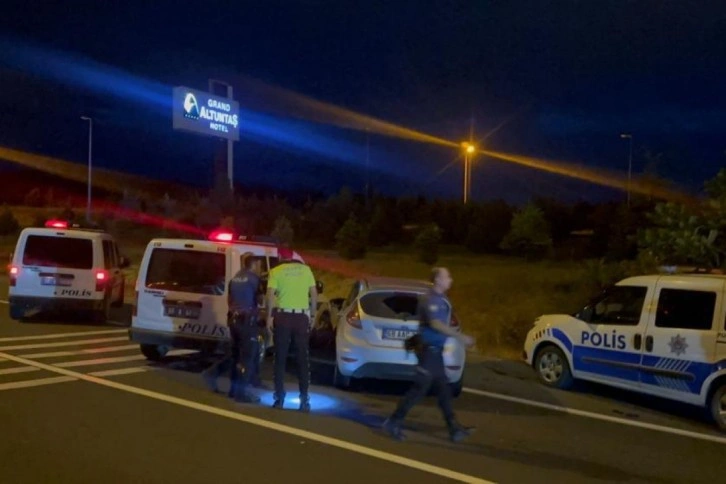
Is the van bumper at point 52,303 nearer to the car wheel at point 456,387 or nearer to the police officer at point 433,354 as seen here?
the car wheel at point 456,387

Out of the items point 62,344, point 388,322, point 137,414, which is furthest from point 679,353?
point 62,344

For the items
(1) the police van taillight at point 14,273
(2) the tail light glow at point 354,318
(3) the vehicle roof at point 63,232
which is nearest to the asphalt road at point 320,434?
(2) the tail light glow at point 354,318

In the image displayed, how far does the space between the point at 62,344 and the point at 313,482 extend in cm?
824

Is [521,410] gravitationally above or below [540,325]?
below

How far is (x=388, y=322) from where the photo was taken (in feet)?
Answer: 30.7

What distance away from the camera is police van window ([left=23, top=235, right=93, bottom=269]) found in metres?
15.2

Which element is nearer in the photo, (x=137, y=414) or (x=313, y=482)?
(x=313, y=482)

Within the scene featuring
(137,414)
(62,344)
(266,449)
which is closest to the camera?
(266,449)

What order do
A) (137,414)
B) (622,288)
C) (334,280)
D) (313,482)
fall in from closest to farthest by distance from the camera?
(313,482)
(137,414)
(622,288)
(334,280)

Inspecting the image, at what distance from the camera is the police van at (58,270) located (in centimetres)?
1510

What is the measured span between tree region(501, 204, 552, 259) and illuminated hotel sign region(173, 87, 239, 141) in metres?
12.0

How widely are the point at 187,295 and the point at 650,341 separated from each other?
231 inches

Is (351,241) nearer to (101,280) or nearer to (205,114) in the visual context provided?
(205,114)

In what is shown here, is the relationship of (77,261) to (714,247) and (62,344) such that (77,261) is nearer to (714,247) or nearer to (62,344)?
(62,344)
